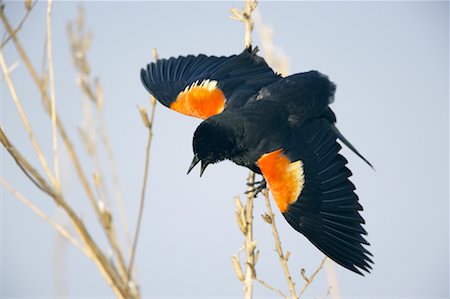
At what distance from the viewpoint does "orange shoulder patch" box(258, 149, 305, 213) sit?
2.29 metres

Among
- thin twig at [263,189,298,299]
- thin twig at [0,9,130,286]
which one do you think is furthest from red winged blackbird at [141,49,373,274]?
thin twig at [0,9,130,286]

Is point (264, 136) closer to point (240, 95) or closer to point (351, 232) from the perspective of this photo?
point (240, 95)

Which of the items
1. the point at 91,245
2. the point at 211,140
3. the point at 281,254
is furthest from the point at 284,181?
the point at 91,245

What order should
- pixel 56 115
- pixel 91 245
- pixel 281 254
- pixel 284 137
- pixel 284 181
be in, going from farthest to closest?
pixel 284 137, pixel 284 181, pixel 281 254, pixel 56 115, pixel 91 245

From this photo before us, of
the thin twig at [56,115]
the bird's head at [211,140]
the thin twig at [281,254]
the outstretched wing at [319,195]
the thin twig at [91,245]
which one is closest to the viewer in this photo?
the thin twig at [91,245]

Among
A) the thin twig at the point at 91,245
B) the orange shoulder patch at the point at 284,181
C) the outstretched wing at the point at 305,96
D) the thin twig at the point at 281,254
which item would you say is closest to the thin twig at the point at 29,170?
the thin twig at the point at 91,245

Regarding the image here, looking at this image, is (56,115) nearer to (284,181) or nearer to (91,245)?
(91,245)

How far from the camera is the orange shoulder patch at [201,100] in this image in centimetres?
285

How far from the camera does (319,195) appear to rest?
2332mm

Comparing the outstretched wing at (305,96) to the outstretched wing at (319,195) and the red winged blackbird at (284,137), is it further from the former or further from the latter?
the outstretched wing at (319,195)

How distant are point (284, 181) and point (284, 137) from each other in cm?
26

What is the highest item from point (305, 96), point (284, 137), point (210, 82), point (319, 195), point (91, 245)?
point (210, 82)

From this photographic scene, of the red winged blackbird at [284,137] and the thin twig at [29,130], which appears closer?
the thin twig at [29,130]

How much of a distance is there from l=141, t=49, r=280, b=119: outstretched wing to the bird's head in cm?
26
